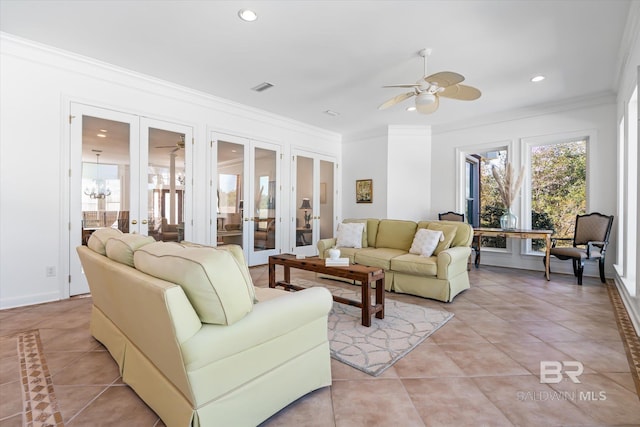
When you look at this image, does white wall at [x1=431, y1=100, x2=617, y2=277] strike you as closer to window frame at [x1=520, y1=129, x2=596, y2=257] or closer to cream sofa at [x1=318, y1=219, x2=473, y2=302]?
window frame at [x1=520, y1=129, x2=596, y2=257]

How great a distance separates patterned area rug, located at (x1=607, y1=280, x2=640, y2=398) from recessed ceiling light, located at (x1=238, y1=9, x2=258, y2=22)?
3.92m

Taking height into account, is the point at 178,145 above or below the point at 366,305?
above

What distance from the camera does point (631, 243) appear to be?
3.63 m

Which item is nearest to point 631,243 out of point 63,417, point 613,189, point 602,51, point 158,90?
point 613,189

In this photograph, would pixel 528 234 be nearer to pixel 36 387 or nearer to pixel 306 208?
pixel 306 208

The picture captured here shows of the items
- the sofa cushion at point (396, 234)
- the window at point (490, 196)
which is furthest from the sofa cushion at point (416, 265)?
the window at point (490, 196)

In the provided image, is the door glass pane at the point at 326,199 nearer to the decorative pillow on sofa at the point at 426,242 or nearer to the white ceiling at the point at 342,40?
the white ceiling at the point at 342,40

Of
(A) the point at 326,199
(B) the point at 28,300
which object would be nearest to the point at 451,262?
(A) the point at 326,199

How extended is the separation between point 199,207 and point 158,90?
5.70ft

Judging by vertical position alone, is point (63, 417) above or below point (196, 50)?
below

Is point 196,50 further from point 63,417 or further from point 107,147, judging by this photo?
A: point 63,417

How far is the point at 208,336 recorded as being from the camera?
4.16 ft

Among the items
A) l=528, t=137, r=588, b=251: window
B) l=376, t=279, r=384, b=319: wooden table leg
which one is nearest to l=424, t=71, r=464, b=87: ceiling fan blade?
l=376, t=279, r=384, b=319: wooden table leg

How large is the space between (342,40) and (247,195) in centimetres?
308
